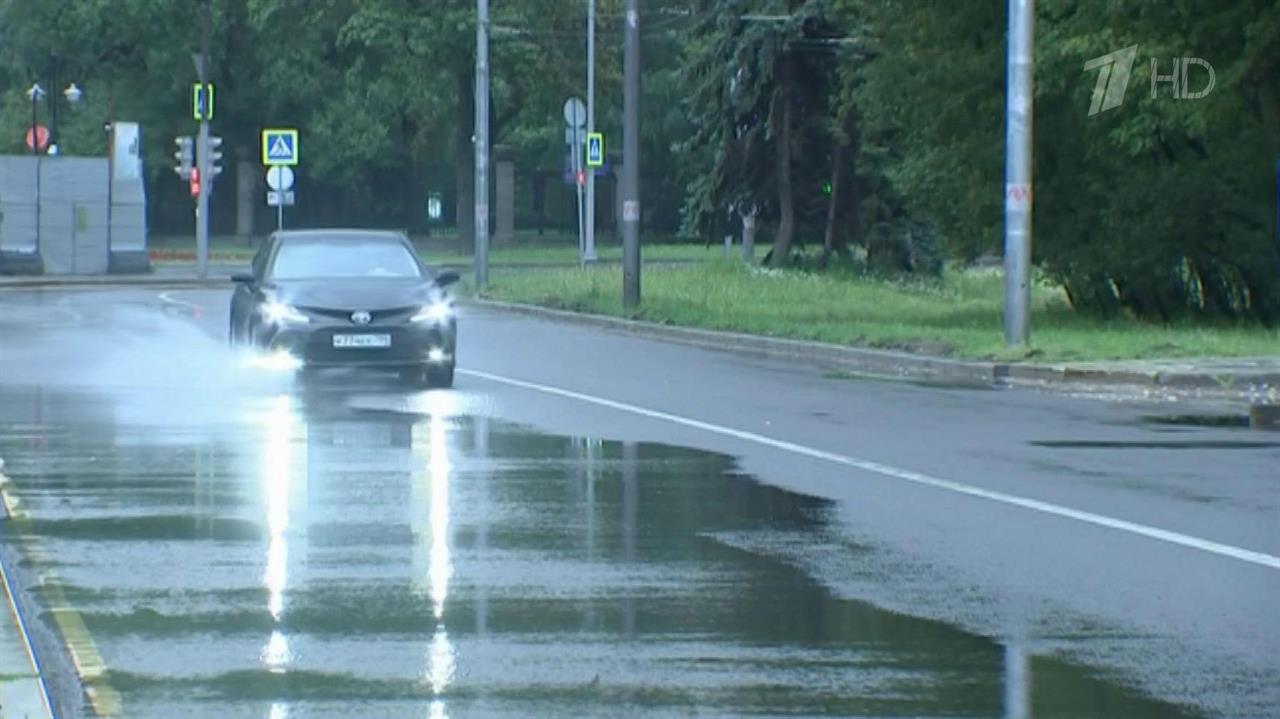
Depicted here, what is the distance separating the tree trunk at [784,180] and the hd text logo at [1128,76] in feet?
79.7

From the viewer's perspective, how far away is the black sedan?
25.0 m

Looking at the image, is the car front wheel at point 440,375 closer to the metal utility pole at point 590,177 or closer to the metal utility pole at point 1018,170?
Answer: the metal utility pole at point 1018,170

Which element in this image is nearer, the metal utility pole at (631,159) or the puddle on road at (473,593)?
the puddle on road at (473,593)

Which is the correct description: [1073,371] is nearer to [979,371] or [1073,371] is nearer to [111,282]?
[979,371]

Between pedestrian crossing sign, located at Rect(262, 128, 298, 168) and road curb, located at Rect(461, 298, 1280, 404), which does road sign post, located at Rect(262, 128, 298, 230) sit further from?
road curb, located at Rect(461, 298, 1280, 404)

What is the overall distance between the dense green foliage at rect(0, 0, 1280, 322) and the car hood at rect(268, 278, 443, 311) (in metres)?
10.7

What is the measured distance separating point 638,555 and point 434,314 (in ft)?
41.4

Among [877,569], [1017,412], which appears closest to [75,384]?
[1017,412]

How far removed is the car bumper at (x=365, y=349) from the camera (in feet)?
82.0

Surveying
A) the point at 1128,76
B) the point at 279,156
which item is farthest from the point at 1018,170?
the point at 279,156

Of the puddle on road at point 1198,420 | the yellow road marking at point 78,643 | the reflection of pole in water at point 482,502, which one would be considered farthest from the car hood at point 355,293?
the yellow road marking at point 78,643

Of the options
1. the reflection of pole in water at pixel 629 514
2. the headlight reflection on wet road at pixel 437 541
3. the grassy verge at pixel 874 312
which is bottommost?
the reflection of pole in water at pixel 629 514

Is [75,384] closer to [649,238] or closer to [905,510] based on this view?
[905,510]

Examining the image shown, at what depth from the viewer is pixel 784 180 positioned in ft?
192
